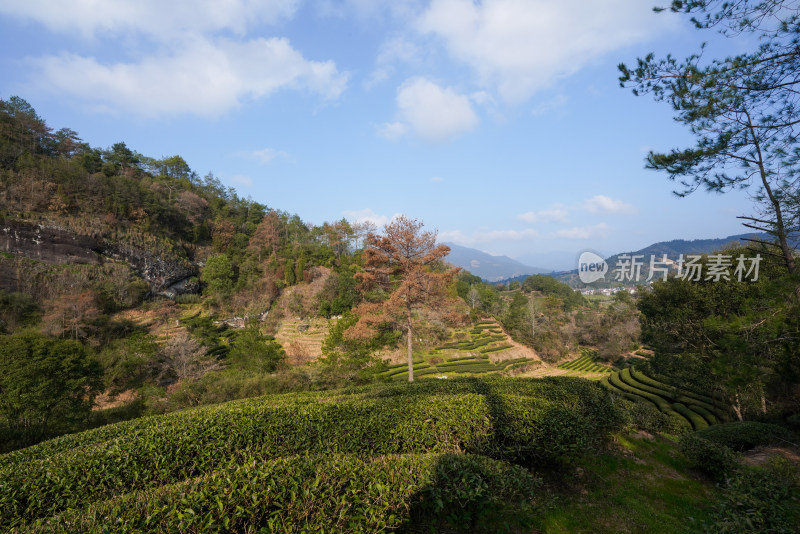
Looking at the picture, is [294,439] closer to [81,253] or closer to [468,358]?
[468,358]

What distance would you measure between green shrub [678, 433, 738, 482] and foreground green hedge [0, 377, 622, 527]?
212 cm

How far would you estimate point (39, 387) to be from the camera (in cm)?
1231

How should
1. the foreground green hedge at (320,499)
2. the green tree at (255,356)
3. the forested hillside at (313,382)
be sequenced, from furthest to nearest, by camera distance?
1. the green tree at (255,356)
2. the forested hillside at (313,382)
3. the foreground green hedge at (320,499)

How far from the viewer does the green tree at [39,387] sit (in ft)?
39.1

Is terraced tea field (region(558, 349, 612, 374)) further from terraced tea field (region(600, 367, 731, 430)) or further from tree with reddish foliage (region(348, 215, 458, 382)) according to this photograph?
tree with reddish foliage (region(348, 215, 458, 382))

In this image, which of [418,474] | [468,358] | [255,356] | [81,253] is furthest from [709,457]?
[81,253]

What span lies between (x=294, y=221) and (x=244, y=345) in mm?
33429

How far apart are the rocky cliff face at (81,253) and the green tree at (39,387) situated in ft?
66.7

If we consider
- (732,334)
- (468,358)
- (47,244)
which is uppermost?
(47,244)

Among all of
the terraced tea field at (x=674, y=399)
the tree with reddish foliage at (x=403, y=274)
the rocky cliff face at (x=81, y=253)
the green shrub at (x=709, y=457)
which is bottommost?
the terraced tea field at (x=674, y=399)

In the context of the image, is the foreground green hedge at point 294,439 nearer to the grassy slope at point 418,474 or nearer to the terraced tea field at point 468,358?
the grassy slope at point 418,474

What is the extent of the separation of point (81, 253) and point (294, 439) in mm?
39718

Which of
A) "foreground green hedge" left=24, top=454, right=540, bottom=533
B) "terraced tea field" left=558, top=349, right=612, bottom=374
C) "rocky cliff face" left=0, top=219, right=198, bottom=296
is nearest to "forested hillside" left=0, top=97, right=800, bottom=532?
"foreground green hedge" left=24, top=454, right=540, bottom=533

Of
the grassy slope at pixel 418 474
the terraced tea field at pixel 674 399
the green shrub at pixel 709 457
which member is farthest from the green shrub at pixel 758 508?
the terraced tea field at pixel 674 399
